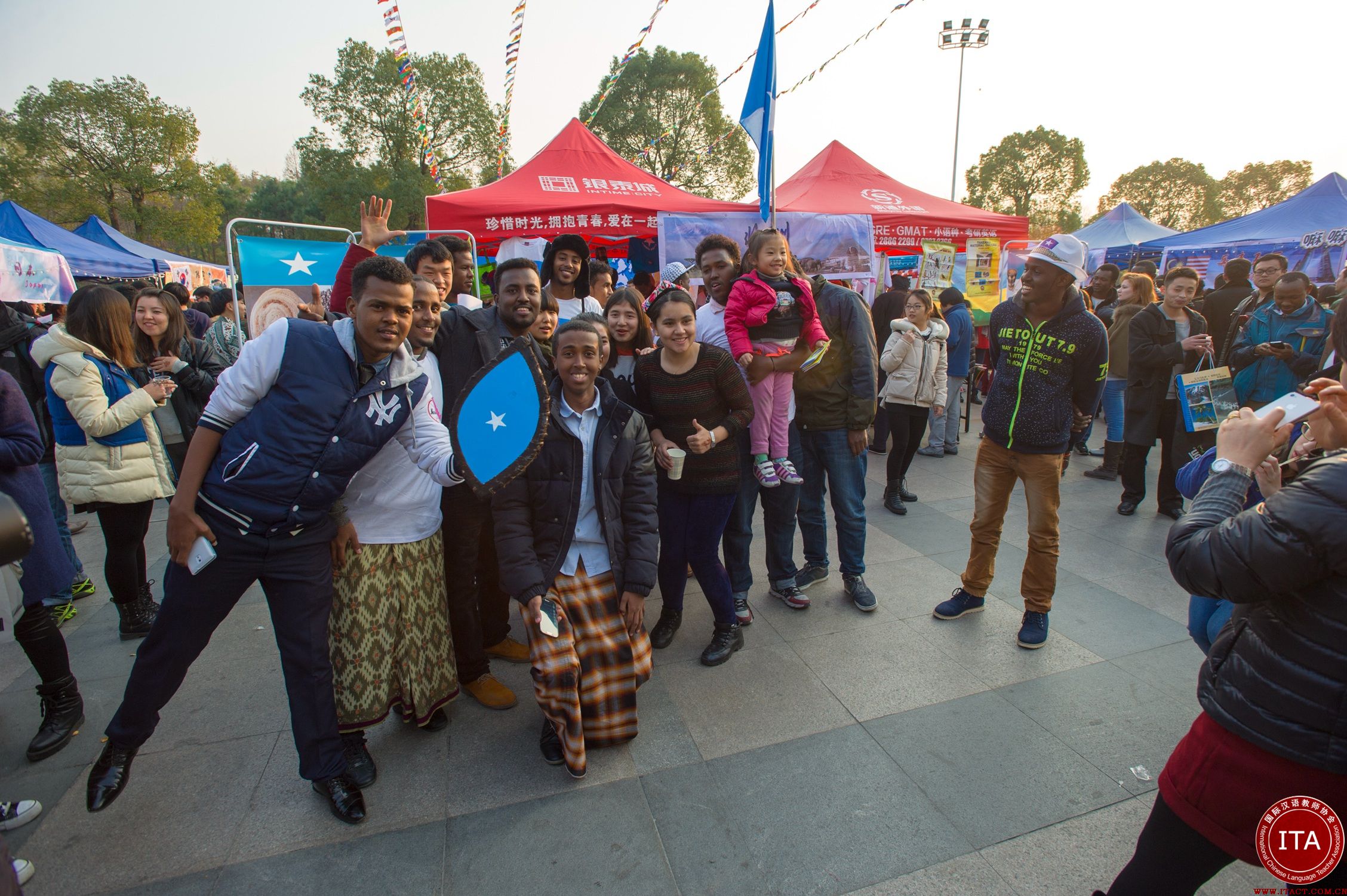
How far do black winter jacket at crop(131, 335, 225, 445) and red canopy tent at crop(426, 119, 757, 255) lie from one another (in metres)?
2.74

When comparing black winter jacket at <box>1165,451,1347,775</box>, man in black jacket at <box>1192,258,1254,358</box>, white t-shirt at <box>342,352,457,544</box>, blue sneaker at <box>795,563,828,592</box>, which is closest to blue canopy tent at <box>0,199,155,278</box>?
white t-shirt at <box>342,352,457,544</box>

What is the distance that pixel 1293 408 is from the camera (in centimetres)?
131

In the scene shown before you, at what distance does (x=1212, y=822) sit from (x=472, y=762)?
7.25 feet

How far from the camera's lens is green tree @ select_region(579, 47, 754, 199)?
32453 mm

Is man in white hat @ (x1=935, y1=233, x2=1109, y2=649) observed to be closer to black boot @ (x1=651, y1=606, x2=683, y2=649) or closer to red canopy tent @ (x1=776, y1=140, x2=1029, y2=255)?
black boot @ (x1=651, y1=606, x2=683, y2=649)

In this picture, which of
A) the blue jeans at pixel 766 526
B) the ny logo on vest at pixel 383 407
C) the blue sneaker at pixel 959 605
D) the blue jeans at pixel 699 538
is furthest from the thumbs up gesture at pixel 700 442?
the blue sneaker at pixel 959 605

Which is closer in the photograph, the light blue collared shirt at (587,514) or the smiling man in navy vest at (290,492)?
the smiling man in navy vest at (290,492)

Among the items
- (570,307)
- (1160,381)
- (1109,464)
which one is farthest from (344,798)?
(1109,464)

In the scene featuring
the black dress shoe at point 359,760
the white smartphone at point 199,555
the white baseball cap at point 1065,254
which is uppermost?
the white baseball cap at point 1065,254

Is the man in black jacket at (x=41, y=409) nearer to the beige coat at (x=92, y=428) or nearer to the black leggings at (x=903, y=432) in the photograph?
the beige coat at (x=92, y=428)

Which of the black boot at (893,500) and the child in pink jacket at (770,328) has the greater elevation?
the child in pink jacket at (770,328)

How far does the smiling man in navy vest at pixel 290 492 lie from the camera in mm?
1929

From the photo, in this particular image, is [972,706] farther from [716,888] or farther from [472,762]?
[472,762]

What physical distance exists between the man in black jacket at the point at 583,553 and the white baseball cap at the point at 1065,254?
2.08m
